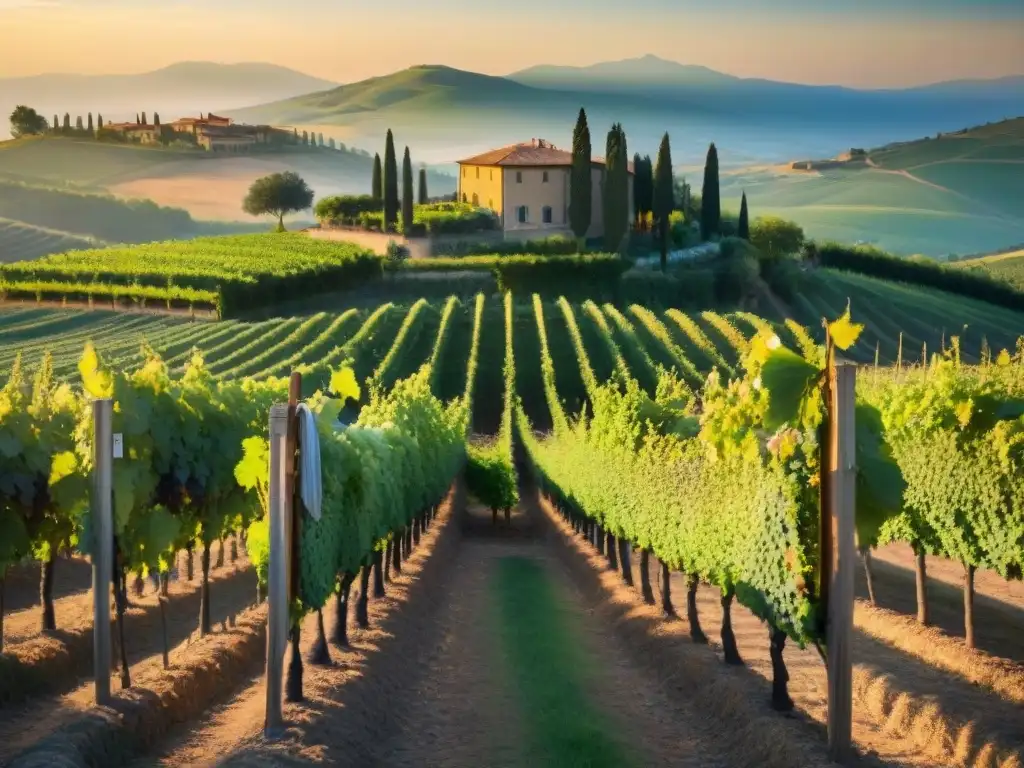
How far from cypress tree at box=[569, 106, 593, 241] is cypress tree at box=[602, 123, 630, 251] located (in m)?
1.67

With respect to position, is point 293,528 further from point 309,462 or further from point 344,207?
point 344,207

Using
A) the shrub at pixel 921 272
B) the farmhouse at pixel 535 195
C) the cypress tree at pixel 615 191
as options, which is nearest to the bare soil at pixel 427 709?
the cypress tree at pixel 615 191

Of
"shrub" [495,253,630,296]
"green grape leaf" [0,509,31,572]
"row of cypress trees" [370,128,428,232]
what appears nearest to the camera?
"green grape leaf" [0,509,31,572]

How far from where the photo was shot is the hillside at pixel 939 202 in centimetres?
17425

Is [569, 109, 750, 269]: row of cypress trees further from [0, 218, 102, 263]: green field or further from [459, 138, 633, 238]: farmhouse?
[0, 218, 102, 263]: green field

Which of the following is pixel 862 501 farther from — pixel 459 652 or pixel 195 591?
pixel 195 591

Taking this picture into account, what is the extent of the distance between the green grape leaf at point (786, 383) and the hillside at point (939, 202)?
158957 millimetres

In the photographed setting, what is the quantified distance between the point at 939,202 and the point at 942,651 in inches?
6934

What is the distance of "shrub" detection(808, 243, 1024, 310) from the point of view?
9488 cm

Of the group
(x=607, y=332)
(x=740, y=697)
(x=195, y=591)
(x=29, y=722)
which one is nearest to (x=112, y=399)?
(x=29, y=722)

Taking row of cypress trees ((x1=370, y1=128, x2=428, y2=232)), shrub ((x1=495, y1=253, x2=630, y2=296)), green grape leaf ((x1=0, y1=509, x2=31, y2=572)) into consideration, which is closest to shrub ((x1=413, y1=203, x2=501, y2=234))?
row of cypress trees ((x1=370, y1=128, x2=428, y2=232))

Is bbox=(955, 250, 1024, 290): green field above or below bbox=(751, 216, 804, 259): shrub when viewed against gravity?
below

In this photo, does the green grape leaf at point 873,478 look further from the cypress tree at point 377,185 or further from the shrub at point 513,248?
the cypress tree at point 377,185

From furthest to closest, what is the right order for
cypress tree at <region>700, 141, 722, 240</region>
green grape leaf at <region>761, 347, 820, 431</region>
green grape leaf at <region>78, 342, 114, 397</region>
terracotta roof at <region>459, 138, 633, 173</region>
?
terracotta roof at <region>459, 138, 633, 173</region>
cypress tree at <region>700, 141, 722, 240</region>
green grape leaf at <region>78, 342, 114, 397</region>
green grape leaf at <region>761, 347, 820, 431</region>
